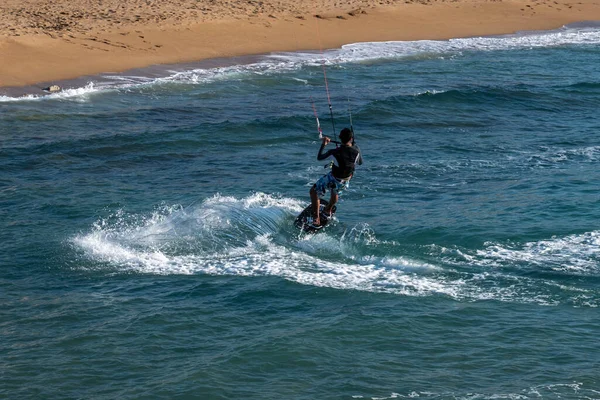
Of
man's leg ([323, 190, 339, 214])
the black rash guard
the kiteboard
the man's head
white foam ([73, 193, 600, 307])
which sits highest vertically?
→ the man's head

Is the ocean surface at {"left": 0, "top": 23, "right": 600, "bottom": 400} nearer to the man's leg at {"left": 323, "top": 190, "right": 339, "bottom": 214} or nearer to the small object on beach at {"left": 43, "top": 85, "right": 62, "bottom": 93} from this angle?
the man's leg at {"left": 323, "top": 190, "right": 339, "bottom": 214}

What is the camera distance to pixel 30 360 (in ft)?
33.5

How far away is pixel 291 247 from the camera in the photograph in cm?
1368

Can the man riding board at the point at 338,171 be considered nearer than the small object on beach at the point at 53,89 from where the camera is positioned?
Yes

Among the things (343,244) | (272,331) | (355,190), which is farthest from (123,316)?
(355,190)

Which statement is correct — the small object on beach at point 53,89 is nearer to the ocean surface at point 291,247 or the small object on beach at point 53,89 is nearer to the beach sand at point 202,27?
the ocean surface at point 291,247

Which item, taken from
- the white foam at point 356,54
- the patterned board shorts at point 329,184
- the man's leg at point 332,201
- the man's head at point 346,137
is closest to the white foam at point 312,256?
the man's leg at point 332,201

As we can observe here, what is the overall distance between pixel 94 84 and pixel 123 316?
14301 mm

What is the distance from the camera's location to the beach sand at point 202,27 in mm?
25953

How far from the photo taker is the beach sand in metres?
26.0

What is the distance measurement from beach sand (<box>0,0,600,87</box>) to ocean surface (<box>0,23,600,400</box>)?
2520mm

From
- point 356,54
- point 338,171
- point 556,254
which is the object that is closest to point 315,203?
point 338,171

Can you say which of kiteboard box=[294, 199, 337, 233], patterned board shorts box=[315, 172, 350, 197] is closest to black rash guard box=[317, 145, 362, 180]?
patterned board shorts box=[315, 172, 350, 197]

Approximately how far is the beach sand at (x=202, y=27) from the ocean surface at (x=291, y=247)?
→ 2520 mm
